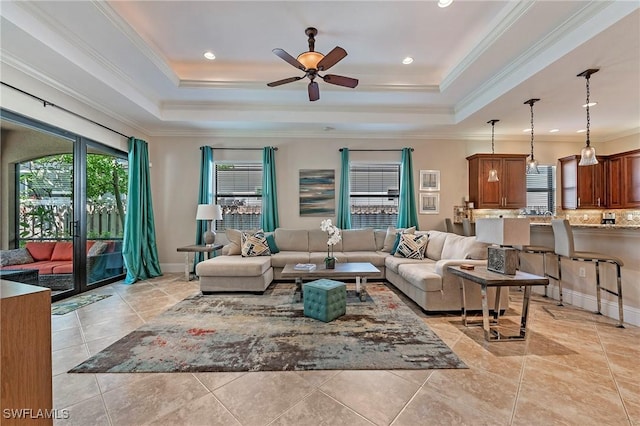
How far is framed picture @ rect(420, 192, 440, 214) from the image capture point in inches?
242

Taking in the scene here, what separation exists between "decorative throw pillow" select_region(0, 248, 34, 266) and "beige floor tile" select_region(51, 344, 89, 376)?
1817 mm

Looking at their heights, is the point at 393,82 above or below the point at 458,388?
above

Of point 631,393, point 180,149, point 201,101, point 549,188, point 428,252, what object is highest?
point 201,101

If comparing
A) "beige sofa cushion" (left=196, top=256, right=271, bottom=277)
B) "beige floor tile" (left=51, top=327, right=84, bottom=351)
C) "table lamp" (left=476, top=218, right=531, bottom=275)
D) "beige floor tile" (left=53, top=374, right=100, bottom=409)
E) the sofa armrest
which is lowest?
"beige floor tile" (left=53, top=374, right=100, bottom=409)

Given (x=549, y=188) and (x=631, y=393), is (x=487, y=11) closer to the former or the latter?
(x=631, y=393)

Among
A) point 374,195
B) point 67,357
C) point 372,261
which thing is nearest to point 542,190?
point 374,195

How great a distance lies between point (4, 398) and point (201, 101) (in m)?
4.91

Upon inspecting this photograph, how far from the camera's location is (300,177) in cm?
603

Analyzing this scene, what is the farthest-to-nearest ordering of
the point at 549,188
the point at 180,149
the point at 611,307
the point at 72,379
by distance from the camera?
the point at 549,188 < the point at 180,149 < the point at 611,307 < the point at 72,379

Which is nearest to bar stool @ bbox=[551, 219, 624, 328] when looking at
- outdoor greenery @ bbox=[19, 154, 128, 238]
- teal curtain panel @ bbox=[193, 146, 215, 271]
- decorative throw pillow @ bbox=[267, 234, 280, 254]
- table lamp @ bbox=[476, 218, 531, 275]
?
table lamp @ bbox=[476, 218, 531, 275]

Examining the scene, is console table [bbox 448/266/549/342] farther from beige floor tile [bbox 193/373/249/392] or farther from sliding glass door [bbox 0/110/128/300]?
sliding glass door [bbox 0/110/128/300]

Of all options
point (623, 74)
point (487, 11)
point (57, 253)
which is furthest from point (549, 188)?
point (57, 253)

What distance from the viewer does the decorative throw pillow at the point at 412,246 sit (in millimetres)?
4642

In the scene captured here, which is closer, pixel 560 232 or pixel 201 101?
pixel 560 232
